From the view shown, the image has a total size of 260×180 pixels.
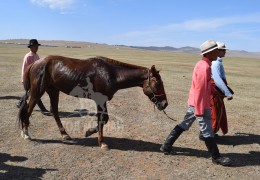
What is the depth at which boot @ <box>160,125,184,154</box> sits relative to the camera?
7137 millimetres

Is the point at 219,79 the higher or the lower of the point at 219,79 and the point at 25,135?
the higher

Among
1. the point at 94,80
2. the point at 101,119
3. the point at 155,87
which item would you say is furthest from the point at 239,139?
the point at 94,80

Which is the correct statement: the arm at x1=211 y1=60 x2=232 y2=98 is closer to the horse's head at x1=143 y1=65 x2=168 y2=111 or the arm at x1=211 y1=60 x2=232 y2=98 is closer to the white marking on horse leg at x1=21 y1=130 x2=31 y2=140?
the horse's head at x1=143 y1=65 x2=168 y2=111

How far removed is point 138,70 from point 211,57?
71.9 inches

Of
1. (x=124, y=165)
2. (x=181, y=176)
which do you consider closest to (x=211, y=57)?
(x=181, y=176)

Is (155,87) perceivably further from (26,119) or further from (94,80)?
(26,119)

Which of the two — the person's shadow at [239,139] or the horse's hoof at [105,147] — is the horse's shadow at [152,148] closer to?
the person's shadow at [239,139]

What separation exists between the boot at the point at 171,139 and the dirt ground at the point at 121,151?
0.51 ft

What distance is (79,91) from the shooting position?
305 inches

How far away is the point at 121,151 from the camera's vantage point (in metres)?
7.48

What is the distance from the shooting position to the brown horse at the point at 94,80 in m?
7.36

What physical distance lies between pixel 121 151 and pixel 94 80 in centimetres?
177

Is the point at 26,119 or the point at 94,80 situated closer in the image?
the point at 94,80

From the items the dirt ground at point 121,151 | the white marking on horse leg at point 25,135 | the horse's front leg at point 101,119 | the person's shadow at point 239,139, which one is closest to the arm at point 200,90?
the dirt ground at point 121,151
